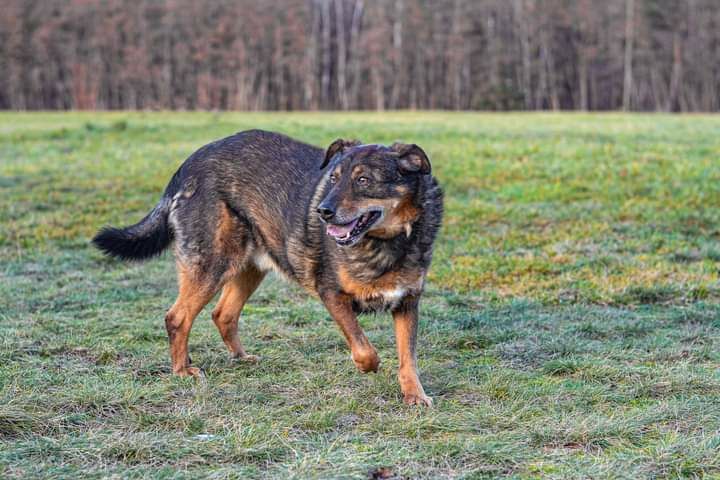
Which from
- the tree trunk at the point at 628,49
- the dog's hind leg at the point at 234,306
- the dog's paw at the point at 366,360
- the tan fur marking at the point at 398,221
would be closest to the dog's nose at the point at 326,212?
the tan fur marking at the point at 398,221

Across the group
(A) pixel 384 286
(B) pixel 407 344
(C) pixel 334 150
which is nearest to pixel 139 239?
(C) pixel 334 150

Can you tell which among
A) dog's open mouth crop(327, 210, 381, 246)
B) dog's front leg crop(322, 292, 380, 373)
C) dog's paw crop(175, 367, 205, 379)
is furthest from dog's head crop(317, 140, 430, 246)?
dog's paw crop(175, 367, 205, 379)

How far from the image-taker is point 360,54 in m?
66.5

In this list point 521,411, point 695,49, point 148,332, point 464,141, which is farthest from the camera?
point 695,49

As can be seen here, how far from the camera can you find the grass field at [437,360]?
4262 mm

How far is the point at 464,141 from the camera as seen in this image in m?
20.4

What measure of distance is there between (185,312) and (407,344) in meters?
1.61

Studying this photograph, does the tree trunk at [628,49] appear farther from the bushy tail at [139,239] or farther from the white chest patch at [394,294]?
the white chest patch at [394,294]

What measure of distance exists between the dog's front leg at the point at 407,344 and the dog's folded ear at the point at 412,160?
814 mm

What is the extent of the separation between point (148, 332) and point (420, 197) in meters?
2.69

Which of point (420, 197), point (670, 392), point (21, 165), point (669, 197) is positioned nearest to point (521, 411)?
point (670, 392)

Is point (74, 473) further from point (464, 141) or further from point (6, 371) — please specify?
point (464, 141)

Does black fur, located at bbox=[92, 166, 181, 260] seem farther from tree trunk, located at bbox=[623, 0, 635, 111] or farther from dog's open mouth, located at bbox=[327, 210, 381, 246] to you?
tree trunk, located at bbox=[623, 0, 635, 111]

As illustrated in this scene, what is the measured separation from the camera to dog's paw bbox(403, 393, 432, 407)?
17.3ft
